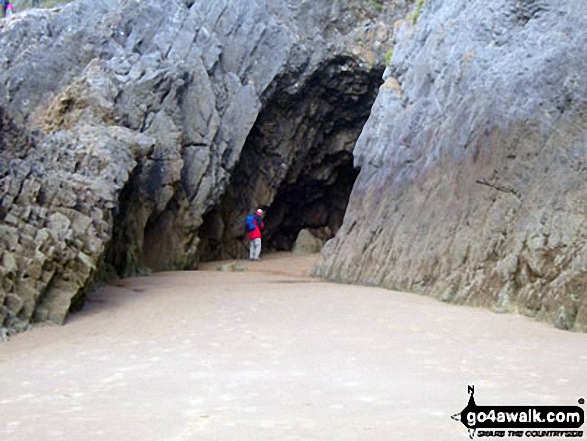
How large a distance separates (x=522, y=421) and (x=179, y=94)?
1678 cm

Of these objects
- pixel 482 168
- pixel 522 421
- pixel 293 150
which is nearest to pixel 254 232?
pixel 293 150

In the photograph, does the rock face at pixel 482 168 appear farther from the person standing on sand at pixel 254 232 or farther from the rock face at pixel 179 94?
the person standing on sand at pixel 254 232

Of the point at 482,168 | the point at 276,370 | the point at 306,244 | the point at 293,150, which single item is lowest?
the point at 276,370

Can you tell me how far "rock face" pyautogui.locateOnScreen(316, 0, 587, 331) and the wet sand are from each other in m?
1.01

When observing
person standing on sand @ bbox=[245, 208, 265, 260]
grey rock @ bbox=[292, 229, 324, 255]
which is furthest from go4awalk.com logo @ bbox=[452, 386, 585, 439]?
grey rock @ bbox=[292, 229, 324, 255]

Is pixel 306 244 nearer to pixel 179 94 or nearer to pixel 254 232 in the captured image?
pixel 254 232

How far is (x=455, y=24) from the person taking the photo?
46.4ft

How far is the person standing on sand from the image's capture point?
21.1 meters

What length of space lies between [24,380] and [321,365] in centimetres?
248

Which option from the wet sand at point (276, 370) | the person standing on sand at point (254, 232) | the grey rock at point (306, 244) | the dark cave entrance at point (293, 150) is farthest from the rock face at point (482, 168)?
the grey rock at point (306, 244)

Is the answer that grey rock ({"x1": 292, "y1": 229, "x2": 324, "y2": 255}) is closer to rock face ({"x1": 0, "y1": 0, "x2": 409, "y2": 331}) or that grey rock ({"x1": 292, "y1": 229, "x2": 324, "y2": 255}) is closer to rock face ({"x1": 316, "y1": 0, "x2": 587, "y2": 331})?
rock face ({"x1": 0, "y1": 0, "x2": 409, "y2": 331})

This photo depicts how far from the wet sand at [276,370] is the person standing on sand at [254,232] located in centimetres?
1036

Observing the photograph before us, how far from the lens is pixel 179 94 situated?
63.7 ft

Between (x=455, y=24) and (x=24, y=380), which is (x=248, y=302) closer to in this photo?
(x=24, y=380)
